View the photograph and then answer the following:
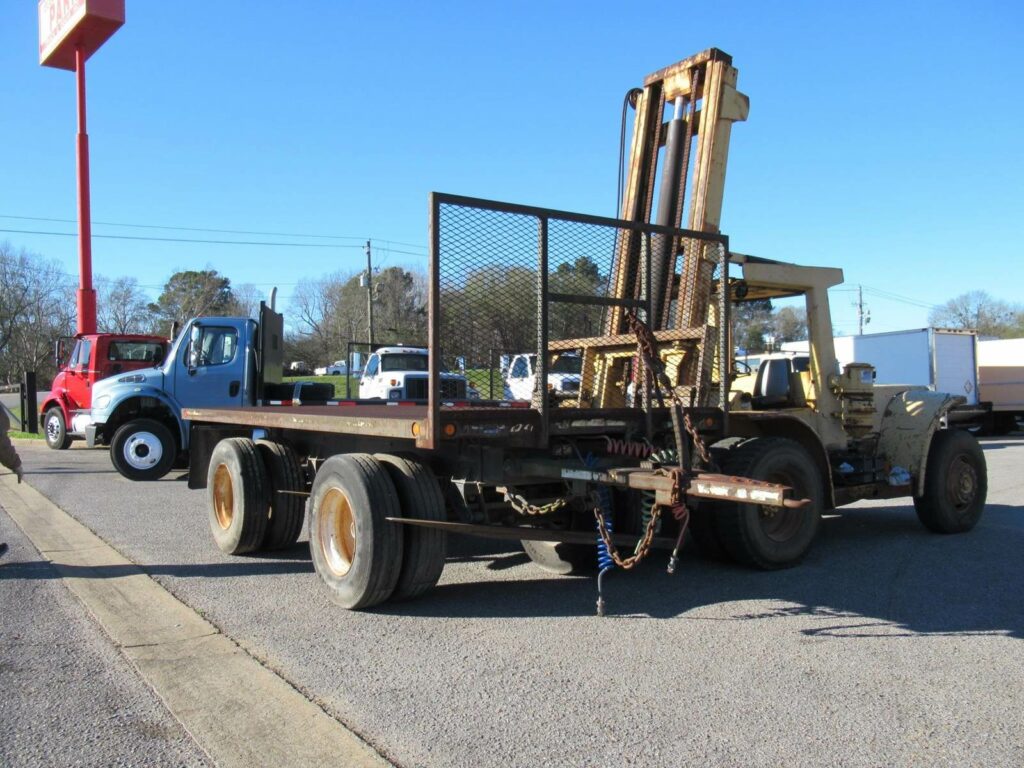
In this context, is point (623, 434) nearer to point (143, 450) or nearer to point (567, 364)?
point (567, 364)

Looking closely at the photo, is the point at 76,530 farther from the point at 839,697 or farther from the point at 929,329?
the point at 929,329

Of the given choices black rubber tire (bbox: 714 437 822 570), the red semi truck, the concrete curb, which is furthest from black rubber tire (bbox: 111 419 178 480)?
black rubber tire (bbox: 714 437 822 570)

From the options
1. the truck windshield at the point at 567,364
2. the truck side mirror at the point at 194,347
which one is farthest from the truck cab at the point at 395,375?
the truck windshield at the point at 567,364

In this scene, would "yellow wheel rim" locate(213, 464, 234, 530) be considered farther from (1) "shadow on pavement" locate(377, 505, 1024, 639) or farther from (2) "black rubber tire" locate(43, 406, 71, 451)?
(2) "black rubber tire" locate(43, 406, 71, 451)

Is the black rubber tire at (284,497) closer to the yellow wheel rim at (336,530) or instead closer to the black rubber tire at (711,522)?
the yellow wheel rim at (336,530)

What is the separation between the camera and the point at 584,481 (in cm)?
541

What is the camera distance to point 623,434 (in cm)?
567

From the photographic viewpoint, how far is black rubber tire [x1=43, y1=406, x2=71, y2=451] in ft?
57.9

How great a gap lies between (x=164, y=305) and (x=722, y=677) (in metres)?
69.7

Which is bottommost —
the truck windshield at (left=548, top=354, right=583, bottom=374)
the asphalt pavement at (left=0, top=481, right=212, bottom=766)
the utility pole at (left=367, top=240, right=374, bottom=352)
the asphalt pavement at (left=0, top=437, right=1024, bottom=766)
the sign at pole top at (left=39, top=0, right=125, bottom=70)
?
the asphalt pavement at (left=0, top=481, right=212, bottom=766)

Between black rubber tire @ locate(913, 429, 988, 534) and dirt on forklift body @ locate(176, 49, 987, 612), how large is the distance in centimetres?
2

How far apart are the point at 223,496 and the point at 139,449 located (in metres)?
6.27

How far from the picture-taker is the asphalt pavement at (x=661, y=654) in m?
3.51

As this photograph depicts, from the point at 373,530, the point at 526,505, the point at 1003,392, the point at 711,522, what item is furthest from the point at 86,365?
the point at 1003,392
